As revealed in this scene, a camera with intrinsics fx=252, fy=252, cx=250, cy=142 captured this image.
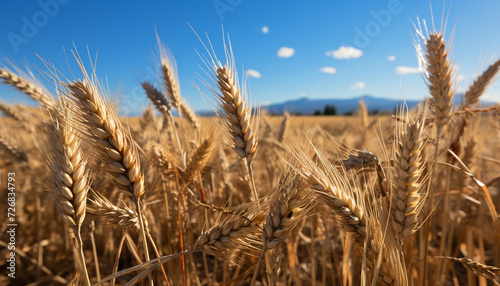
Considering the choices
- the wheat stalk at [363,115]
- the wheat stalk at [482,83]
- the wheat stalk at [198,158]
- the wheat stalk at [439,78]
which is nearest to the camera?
the wheat stalk at [439,78]

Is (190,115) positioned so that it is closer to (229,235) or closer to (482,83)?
(229,235)

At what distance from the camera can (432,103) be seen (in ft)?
4.87

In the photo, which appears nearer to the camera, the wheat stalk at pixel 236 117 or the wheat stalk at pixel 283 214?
the wheat stalk at pixel 283 214

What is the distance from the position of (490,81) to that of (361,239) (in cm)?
183

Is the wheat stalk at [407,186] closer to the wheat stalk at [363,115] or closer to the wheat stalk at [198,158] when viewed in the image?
the wheat stalk at [198,158]

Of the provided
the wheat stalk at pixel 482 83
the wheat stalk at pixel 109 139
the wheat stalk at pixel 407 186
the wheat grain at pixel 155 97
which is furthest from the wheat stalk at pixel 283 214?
the wheat stalk at pixel 482 83

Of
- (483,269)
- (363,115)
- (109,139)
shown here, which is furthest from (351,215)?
(363,115)

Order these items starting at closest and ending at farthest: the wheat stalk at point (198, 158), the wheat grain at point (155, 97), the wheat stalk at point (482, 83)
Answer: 1. the wheat stalk at point (198, 158)
2. the wheat stalk at point (482, 83)
3. the wheat grain at point (155, 97)

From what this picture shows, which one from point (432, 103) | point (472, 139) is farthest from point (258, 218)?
point (472, 139)

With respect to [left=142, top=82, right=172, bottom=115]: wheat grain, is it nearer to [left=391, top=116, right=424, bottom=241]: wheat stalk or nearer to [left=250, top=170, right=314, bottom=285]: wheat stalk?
[left=250, top=170, right=314, bottom=285]: wheat stalk

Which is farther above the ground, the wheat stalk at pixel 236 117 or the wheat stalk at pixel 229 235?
the wheat stalk at pixel 236 117

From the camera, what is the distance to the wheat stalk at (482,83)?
1.87 m

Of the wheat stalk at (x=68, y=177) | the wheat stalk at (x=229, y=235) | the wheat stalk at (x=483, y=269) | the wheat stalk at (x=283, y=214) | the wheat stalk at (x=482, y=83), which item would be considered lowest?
the wheat stalk at (x=483, y=269)

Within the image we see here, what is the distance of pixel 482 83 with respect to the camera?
1.90m
